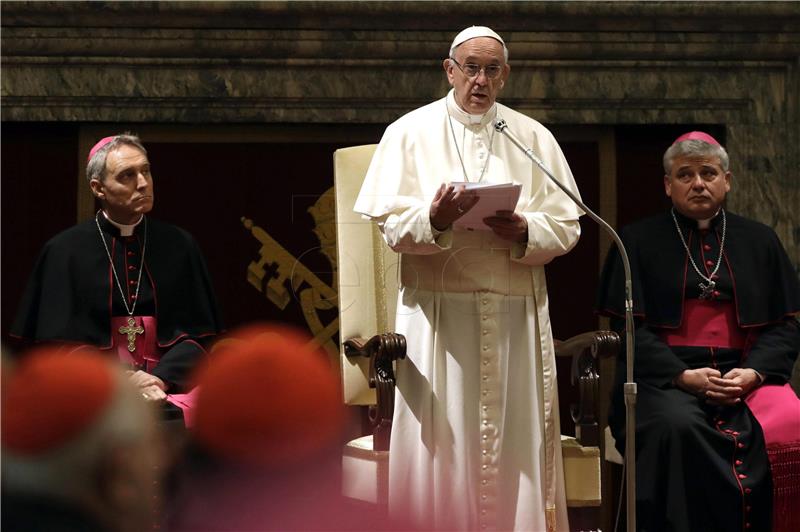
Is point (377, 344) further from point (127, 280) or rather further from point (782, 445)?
point (782, 445)

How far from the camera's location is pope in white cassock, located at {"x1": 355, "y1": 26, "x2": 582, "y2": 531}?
11.7 feet

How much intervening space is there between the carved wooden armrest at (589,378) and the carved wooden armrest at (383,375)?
2.13ft

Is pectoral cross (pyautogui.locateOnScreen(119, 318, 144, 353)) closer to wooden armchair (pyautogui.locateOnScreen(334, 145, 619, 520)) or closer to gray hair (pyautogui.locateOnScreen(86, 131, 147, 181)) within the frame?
gray hair (pyautogui.locateOnScreen(86, 131, 147, 181))

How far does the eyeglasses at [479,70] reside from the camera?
3.72m

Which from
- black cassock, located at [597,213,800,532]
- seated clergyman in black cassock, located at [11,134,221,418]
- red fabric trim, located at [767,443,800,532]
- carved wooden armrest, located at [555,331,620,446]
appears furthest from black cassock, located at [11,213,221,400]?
red fabric trim, located at [767,443,800,532]

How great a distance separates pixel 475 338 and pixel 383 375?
35cm

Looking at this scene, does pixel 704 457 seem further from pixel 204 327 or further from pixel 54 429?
pixel 54 429

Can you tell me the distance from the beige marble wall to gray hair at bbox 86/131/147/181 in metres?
1.16

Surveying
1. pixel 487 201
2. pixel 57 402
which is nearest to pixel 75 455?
pixel 57 402

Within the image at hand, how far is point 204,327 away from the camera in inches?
153

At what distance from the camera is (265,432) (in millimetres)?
786

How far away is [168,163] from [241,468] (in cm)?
426

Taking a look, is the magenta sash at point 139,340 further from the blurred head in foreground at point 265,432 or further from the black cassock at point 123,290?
the blurred head in foreground at point 265,432

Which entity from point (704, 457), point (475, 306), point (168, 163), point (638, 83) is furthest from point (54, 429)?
point (638, 83)
